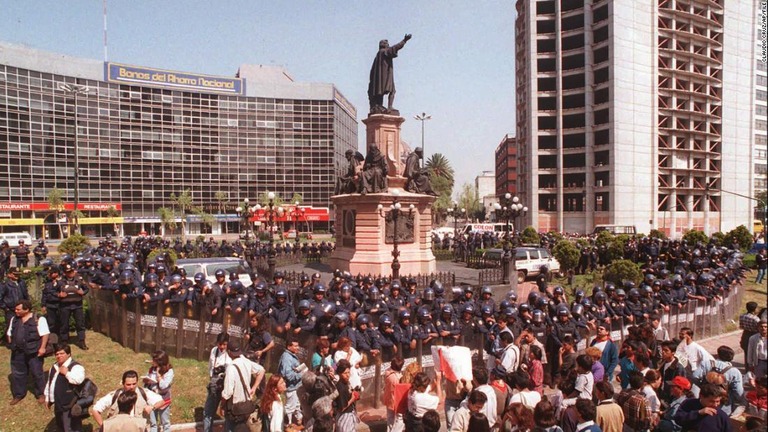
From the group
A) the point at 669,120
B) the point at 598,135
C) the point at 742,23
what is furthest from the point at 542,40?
the point at 742,23

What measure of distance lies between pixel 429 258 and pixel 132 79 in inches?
2390

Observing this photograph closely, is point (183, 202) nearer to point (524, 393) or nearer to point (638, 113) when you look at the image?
point (638, 113)

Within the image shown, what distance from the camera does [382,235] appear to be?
2047 cm

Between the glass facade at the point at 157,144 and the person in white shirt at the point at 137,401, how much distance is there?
5870 cm

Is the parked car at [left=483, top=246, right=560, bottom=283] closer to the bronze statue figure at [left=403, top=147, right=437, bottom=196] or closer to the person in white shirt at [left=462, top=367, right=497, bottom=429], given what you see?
the bronze statue figure at [left=403, top=147, right=437, bottom=196]

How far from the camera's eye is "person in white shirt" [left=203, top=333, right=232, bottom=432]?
6.82 meters

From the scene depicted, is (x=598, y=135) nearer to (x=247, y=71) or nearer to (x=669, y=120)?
(x=669, y=120)

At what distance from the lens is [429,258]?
70.5 ft

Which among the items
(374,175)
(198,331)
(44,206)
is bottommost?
(198,331)

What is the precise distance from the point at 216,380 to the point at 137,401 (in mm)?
1060

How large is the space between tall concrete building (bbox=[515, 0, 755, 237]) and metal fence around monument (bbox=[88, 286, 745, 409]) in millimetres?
52124

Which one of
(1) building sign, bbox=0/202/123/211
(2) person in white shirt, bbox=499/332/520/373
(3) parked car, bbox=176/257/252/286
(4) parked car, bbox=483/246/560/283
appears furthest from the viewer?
(1) building sign, bbox=0/202/123/211

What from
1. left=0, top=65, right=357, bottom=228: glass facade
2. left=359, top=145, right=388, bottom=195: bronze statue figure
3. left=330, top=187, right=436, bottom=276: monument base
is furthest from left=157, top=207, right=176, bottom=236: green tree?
left=359, top=145, right=388, bottom=195: bronze statue figure

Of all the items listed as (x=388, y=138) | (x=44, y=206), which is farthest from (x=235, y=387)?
(x=44, y=206)
